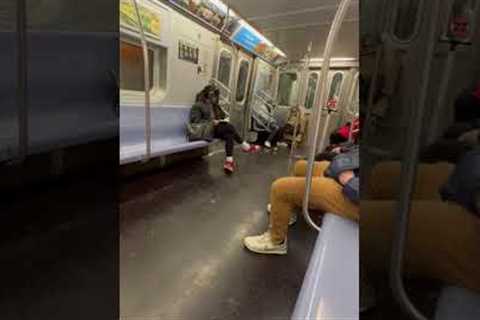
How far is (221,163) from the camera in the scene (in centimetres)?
434

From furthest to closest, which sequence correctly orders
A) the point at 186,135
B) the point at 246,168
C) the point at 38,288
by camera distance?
the point at 246,168 < the point at 186,135 < the point at 38,288

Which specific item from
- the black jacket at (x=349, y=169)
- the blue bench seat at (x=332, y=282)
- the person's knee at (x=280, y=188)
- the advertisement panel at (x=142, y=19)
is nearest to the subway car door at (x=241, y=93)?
the advertisement panel at (x=142, y=19)

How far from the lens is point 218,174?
3.70 m

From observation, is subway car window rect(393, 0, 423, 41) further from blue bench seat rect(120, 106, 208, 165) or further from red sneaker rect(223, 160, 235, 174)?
red sneaker rect(223, 160, 235, 174)

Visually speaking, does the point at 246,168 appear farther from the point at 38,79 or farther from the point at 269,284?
the point at 38,79

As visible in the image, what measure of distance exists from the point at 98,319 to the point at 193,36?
366 centimetres

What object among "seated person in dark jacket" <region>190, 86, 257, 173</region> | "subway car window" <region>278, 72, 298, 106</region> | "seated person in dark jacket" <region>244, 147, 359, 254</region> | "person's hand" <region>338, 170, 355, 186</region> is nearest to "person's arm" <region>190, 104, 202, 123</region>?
"seated person in dark jacket" <region>190, 86, 257, 173</region>

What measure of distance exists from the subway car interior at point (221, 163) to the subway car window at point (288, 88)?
0.12ft

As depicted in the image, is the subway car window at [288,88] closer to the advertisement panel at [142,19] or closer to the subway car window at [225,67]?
the subway car window at [225,67]

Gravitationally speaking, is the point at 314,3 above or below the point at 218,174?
above

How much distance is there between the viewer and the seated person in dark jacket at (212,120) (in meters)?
3.94

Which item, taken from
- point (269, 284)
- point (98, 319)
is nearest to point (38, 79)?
point (98, 319)

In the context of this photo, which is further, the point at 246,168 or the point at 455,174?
the point at 246,168

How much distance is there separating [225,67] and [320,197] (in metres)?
4.07
